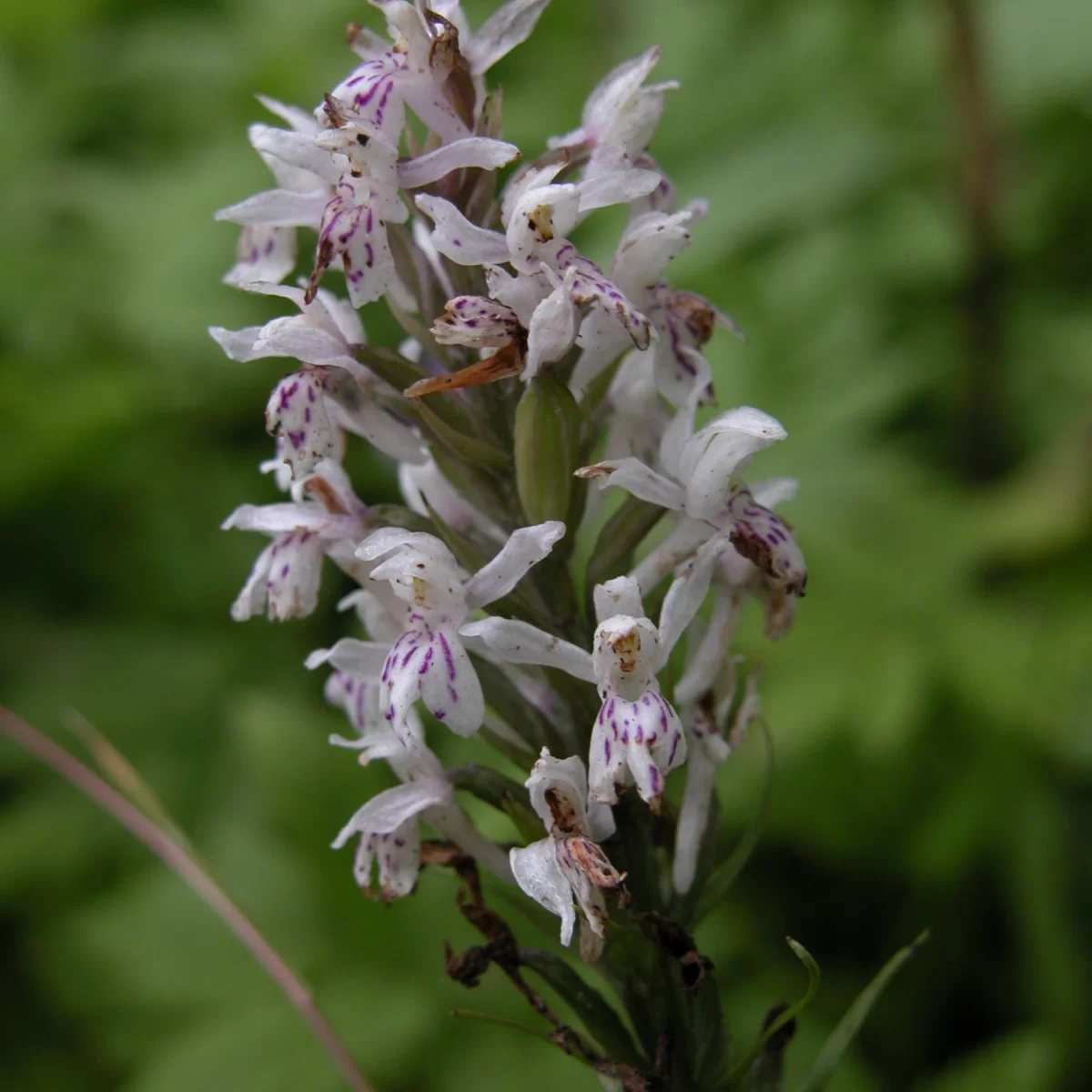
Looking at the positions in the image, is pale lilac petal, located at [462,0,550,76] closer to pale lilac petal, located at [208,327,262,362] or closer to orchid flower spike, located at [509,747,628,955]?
pale lilac petal, located at [208,327,262,362]

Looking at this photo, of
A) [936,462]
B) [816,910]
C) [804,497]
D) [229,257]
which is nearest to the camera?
[816,910]

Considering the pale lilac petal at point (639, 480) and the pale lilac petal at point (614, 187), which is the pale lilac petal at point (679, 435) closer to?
the pale lilac petal at point (639, 480)

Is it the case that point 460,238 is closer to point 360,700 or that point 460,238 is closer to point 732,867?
point 360,700

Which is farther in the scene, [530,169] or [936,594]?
[936,594]

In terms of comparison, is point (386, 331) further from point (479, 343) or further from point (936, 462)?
point (479, 343)

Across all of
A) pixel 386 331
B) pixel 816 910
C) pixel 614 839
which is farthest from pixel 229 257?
pixel 614 839

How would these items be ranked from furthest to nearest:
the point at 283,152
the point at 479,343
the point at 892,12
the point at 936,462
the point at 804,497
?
the point at 892,12, the point at 936,462, the point at 804,497, the point at 283,152, the point at 479,343

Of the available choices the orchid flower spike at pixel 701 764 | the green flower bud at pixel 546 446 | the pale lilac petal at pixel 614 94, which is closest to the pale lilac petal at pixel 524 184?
the pale lilac petal at pixel 614 94
